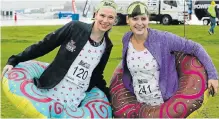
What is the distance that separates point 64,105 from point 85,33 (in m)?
0.54

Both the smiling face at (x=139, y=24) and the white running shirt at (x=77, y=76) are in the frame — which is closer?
the smiling face at (x=139, y=24)

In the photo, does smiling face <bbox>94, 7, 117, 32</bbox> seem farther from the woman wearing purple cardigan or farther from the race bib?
the race bib

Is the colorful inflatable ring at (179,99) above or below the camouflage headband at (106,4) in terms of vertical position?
below

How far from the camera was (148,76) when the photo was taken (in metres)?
3.19

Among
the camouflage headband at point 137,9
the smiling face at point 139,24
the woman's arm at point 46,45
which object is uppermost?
the camouflage headband at point 137,9

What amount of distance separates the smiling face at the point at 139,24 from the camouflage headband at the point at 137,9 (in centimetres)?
3

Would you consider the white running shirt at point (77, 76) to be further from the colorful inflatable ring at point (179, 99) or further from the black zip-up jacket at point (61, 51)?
the colorful inflatable ring at point (179, 99)

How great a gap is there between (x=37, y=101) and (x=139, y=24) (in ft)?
2.93

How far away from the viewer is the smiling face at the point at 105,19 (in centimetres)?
314

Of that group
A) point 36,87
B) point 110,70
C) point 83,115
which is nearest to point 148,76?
point 83,115

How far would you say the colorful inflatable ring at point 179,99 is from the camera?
317cm

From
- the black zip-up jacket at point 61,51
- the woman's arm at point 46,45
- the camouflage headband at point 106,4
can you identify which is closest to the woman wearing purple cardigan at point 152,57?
the camouflage headband at point 106,4

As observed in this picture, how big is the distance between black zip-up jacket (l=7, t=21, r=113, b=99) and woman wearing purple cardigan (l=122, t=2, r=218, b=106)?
8.6 inches

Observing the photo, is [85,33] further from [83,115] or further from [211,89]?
[211,89]
